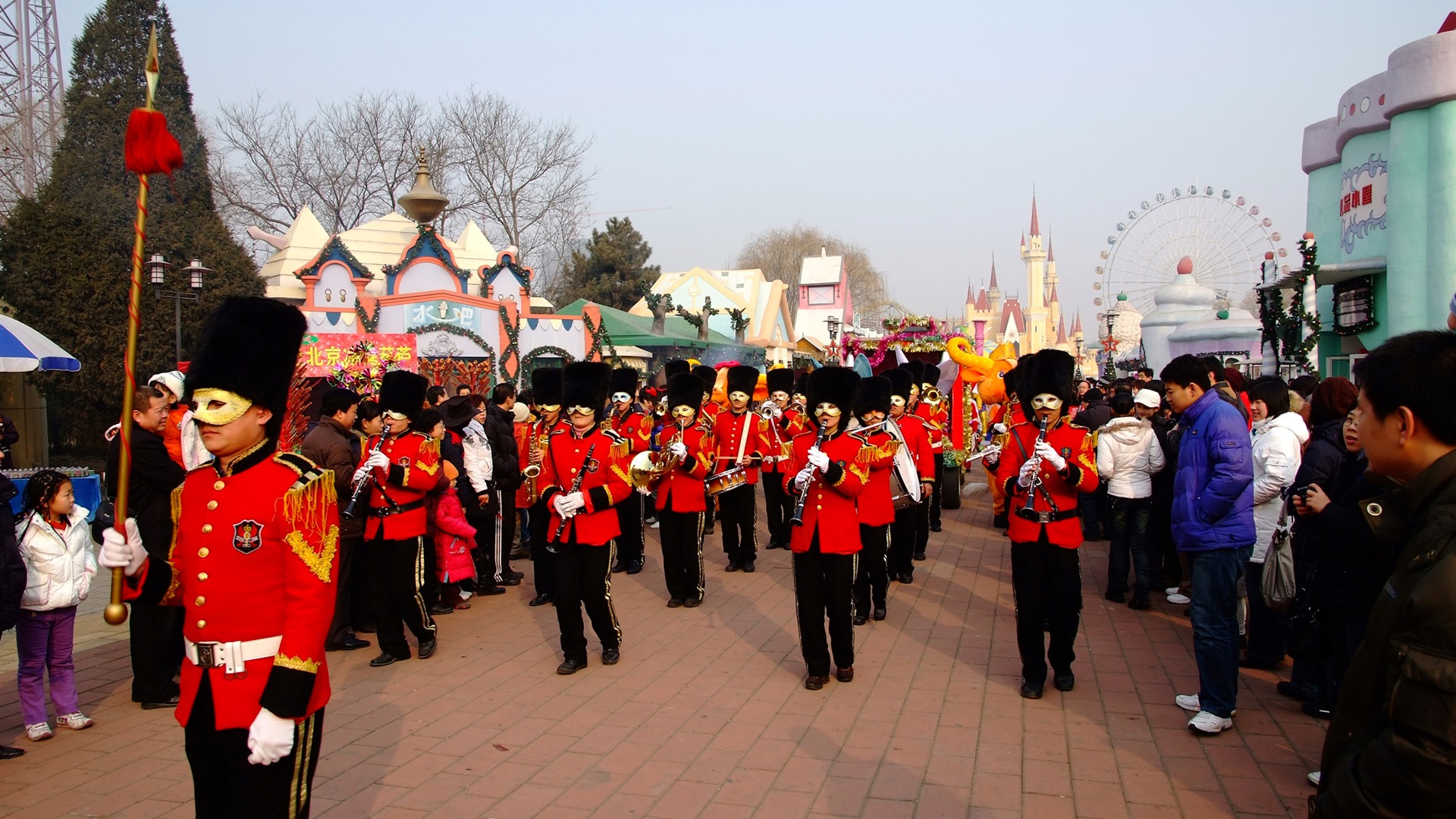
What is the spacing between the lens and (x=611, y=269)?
49312 millimetres

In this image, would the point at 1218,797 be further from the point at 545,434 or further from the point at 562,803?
the point at 545,434

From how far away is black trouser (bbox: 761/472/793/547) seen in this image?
10.8m

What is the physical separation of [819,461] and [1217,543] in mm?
2188

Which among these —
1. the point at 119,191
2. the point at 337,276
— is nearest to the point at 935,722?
the point at 337,276

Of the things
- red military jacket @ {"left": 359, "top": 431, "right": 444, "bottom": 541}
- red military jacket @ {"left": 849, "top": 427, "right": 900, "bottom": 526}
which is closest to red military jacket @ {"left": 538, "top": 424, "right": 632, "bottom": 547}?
red military jacket @ {"left": 359, "top": 431, "right": 444, "bottom": 541}

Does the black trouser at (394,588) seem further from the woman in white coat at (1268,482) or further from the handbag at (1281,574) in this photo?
the woman in white coat at (1268,482)

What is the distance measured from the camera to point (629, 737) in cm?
522

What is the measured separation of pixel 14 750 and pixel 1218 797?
589cm

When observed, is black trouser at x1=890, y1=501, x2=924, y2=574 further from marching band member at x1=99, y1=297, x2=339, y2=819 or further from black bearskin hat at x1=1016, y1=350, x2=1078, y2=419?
marching band member at x1=99, y1=297, x2=339, y2=819

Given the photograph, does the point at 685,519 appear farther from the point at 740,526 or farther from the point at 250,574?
the point at 250,574

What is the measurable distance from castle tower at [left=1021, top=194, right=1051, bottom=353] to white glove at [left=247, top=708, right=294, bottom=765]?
113254 millimetres

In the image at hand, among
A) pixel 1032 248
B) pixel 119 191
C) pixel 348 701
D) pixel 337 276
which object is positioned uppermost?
pixel 1032 248

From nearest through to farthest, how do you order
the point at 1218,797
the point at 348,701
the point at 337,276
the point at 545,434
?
the point at 1218,797 → the point at 348,701 → the point at 545,434 → the point at 337,276

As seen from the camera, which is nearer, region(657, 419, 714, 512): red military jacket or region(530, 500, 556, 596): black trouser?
region(657, 419, 714, 512): red military jacket
